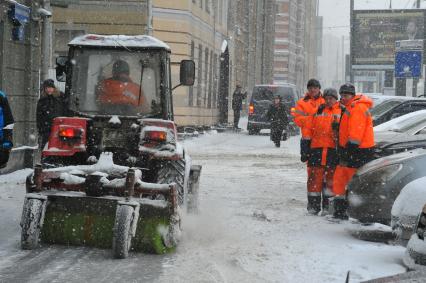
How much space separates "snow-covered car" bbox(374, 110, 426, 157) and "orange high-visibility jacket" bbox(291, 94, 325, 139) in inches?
61.8

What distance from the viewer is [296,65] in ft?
296

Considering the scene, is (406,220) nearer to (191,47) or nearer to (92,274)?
(92,274)

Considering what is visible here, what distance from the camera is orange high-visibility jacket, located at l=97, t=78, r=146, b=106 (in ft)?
28.0

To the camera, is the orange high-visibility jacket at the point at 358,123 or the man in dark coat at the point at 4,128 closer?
the man in dark coat at the point at 4,128

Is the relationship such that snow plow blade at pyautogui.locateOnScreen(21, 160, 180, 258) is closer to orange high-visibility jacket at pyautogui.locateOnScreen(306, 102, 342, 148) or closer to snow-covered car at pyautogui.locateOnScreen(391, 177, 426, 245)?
snow-covered car at pyautogui.locateOnScreen(391, 177, 426, 245)

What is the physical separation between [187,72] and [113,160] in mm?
1361

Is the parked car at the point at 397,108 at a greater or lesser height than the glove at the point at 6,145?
greater

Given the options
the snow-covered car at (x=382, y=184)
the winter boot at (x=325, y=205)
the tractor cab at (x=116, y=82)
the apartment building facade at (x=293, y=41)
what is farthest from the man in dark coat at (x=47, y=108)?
the apartment building facade at (x=293, y=41)

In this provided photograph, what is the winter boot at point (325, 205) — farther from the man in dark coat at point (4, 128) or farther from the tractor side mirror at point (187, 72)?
the man in dark coat at point (4, 128)

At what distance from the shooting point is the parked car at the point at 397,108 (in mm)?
16453

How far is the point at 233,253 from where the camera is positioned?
7480mm

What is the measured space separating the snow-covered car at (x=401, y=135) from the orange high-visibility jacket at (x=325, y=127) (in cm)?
165

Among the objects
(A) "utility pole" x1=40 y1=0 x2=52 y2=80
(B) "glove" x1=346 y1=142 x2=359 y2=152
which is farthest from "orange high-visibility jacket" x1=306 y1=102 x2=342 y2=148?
(A) "utility pole" x1=40 y1=0 x2=52 y2=80

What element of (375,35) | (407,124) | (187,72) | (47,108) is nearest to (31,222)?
(187,72)
